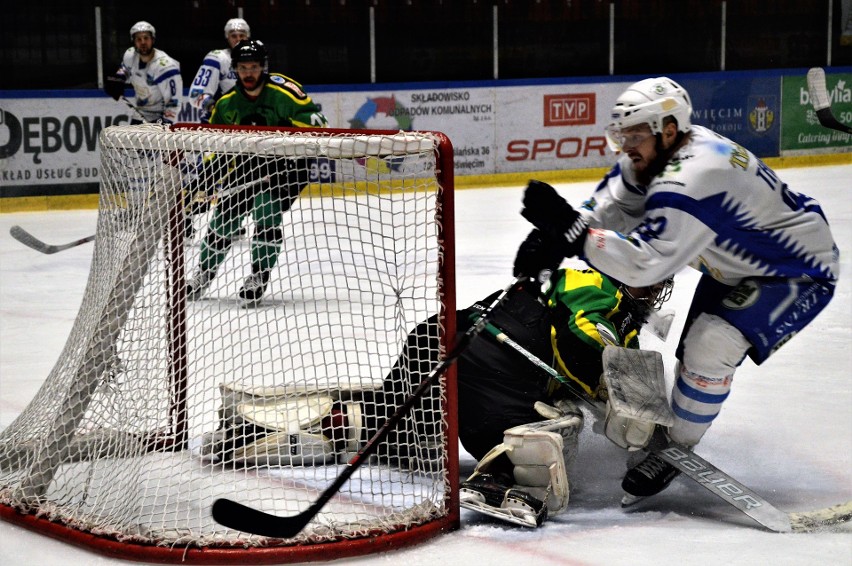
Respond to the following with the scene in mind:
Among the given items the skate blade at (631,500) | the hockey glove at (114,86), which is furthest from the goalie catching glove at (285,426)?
the hockey glove at (114,86)

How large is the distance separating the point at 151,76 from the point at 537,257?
5.85m

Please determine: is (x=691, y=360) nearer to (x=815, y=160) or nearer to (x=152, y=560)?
(x=152, y=560)

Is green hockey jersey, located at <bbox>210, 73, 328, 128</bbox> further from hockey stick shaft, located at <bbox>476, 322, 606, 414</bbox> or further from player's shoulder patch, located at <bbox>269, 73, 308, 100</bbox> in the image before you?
hockey stick shaft, located at <bbox>476, 322, 606, 414</bbox>

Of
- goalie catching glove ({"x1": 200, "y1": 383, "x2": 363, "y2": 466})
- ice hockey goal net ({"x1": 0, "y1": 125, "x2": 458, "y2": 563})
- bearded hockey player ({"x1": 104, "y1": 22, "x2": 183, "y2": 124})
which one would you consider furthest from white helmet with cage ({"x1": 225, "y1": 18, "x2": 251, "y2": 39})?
goalie catching glove ({"x1": 200, "y1": 383, "x2": 363, "y2": 466})

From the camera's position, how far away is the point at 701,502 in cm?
271

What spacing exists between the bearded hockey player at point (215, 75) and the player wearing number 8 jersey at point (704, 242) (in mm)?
4230

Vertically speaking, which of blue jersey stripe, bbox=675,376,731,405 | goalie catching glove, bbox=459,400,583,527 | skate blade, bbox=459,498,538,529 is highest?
blue jersey stripe, bbox=675,376,731,405

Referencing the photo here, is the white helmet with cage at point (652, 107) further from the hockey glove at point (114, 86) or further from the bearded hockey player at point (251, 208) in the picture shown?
the hockey glove at point (114, 86)

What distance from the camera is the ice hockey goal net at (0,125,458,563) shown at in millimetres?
2428

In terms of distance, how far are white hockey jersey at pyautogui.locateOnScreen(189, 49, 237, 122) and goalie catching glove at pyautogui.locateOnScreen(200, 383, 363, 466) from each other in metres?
4.06

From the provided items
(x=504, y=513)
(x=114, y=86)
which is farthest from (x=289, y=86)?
(x=504, y=513)

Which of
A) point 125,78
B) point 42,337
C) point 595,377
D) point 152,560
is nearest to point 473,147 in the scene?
point 125,78

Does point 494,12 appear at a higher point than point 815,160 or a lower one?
higher

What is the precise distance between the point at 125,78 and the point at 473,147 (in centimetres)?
297
